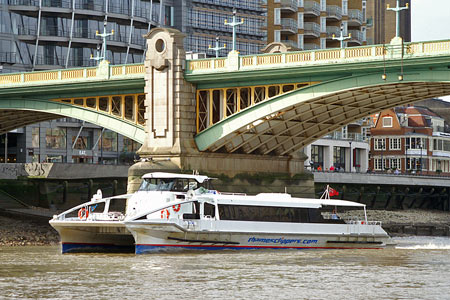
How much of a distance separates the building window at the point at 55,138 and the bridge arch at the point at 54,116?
72.6 feet

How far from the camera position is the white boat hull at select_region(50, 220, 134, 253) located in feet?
161

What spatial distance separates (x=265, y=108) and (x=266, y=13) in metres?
65.0

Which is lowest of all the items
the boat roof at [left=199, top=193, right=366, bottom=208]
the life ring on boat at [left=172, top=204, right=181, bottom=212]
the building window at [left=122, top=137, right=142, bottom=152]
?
the life ring on boat at [left=172, top=204, right=181, bottom=212]

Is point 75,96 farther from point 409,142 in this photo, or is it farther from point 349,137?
point 409,142

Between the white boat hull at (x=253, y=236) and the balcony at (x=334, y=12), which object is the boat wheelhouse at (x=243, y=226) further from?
the balcony at (x=334, y=12)

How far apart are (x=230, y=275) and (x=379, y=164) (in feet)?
301

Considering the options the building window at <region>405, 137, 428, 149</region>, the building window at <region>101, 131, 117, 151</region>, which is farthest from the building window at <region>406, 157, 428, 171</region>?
the building window at <region>101, 131, 117, 151</region>

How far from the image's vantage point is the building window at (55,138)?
10156 cm

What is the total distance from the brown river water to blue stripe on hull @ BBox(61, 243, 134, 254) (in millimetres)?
924

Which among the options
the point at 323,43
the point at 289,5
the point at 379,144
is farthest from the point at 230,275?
the point at 379,144

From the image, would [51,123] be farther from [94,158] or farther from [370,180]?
[370,180]

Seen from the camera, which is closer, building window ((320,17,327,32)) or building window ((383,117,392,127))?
building window ((320,17,327,32))

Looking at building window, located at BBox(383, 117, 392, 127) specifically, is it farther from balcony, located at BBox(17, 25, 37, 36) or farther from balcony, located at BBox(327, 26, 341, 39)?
balcony, located at BBox(17, 25, 37, 36)

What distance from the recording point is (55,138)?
102000mm
